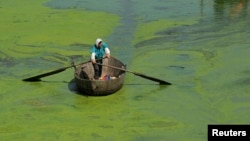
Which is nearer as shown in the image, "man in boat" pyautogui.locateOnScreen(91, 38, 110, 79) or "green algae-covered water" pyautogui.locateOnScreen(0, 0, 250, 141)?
"green algae-covered water" pyautogui.locateOnScreen(0, 0, 250, 141)

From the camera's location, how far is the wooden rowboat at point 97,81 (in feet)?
25.3

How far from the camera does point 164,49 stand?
34.5 feet

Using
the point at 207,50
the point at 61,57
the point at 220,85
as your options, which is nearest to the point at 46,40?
the point at 61,57

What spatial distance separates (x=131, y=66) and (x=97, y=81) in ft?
6.03

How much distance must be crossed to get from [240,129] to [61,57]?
480 cm

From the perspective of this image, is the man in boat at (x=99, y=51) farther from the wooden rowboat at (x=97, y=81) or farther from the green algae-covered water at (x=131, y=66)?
the green algae-covered water at (x=131, y=66)

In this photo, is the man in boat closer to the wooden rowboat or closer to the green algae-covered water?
the wooden rowboat

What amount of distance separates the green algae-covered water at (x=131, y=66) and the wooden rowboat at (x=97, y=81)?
123 mm

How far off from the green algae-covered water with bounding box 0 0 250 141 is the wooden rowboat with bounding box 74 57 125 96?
0.12m

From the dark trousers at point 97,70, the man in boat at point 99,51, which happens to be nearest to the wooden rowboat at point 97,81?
the dark trousers at point 97,70

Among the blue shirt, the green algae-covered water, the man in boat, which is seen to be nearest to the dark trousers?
the man in boat

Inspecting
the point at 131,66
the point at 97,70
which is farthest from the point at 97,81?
the point at 131,66

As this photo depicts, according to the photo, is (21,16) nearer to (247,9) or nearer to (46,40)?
(46,40)

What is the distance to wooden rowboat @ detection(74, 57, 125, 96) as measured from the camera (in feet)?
25.3
